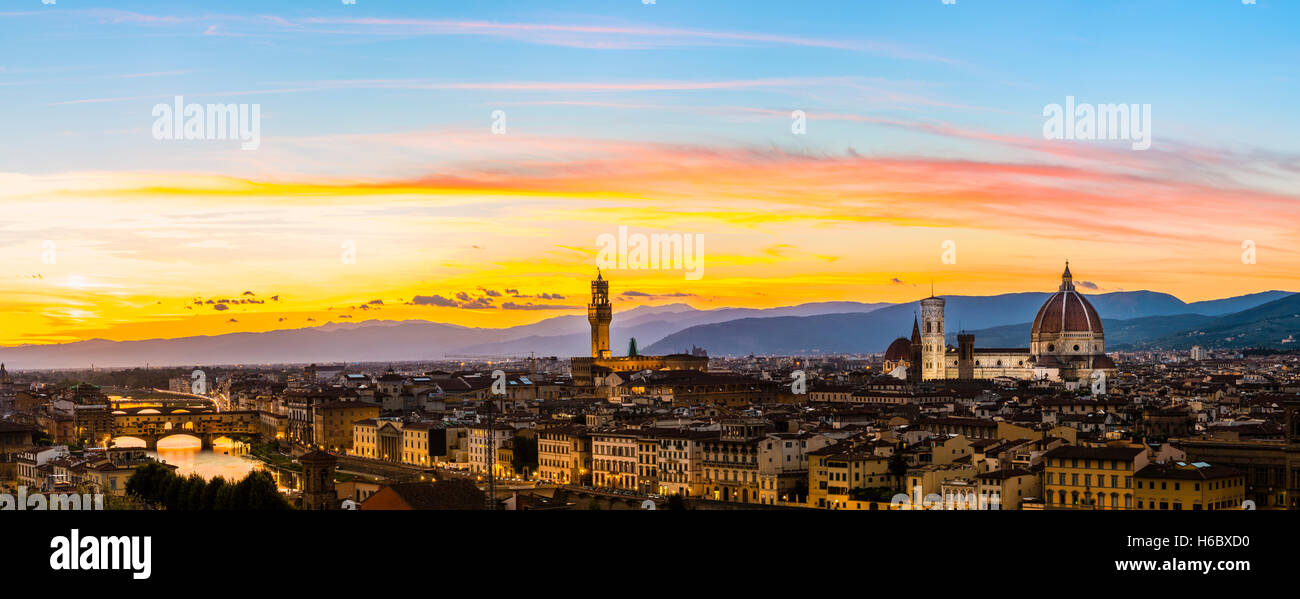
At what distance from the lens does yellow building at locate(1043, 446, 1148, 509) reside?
36.2 metres

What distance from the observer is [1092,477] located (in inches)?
1447

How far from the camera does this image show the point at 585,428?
2216 inches

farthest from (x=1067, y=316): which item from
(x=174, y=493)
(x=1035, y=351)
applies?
(x=174, y=493)

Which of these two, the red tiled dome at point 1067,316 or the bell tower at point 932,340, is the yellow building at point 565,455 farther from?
the red tiled dome at point 1067,316

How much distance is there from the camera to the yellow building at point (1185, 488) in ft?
115

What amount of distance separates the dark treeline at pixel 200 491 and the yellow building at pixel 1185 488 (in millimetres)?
20888

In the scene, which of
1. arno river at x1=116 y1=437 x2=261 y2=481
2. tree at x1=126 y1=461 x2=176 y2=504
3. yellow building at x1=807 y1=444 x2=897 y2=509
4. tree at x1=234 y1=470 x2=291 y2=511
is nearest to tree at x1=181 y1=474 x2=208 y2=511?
tree at x1=234 y1=470 x2=291 y2=511

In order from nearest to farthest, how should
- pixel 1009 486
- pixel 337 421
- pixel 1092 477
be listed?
pixel 1092 477, pixel 1009 486, pixel 337 421

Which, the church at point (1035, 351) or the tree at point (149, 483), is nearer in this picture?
the tree at point (149, 483)

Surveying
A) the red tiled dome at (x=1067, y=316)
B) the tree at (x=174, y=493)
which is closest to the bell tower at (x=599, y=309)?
the red tiled dome at (x=1067, y=316)

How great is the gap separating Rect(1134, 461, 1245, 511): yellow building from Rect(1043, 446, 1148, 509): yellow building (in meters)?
0.31

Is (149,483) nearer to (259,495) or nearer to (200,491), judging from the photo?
(200,491)

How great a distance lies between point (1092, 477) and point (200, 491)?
23.0m
